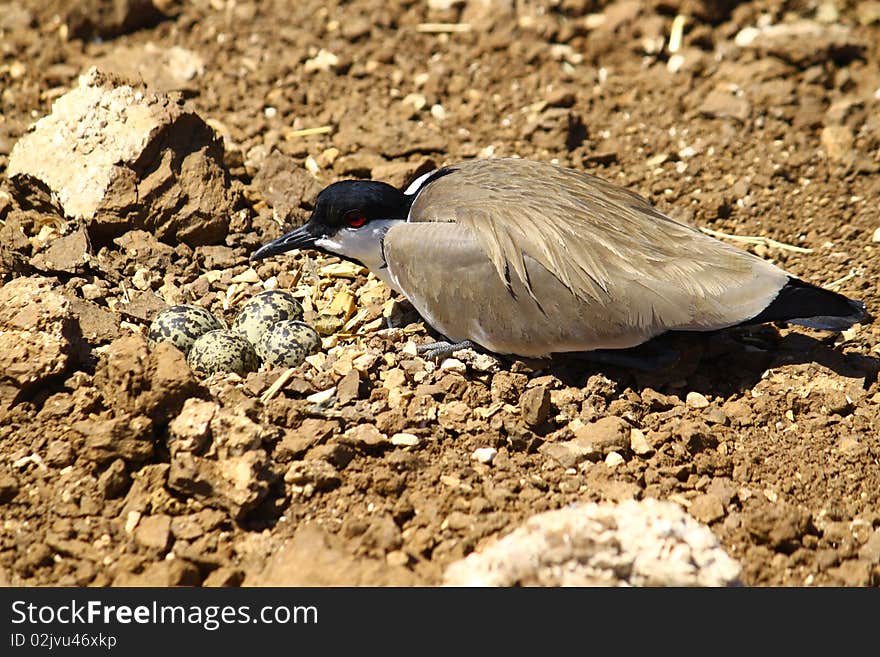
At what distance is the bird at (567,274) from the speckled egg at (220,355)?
0.85 metres

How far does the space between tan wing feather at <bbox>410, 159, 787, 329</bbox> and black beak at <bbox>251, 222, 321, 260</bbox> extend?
67cm

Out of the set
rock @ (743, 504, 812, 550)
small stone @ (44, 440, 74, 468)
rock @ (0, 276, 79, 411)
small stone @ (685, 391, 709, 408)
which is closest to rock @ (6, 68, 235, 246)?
rock @ (0, 276, 79, 411)

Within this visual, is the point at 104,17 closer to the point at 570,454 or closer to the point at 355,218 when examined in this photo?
the point at 355,218

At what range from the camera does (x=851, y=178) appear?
5.97 metres

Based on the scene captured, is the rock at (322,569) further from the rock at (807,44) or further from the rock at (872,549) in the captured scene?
the rock at (807,44)

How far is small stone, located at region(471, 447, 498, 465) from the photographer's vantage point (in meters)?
4.11

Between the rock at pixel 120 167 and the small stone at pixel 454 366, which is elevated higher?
the rock at pixel 120 167

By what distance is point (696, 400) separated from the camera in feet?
15.0

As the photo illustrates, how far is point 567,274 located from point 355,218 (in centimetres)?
120

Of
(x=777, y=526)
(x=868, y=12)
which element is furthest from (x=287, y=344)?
(x=868, y=12)

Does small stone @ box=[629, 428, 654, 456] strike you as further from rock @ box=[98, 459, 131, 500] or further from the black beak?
rock @ box=[98, 459, 131, 500]

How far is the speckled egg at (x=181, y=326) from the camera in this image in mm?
4559

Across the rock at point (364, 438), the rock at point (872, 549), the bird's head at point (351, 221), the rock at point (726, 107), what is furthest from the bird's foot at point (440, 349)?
the rock at point (726, 107)
